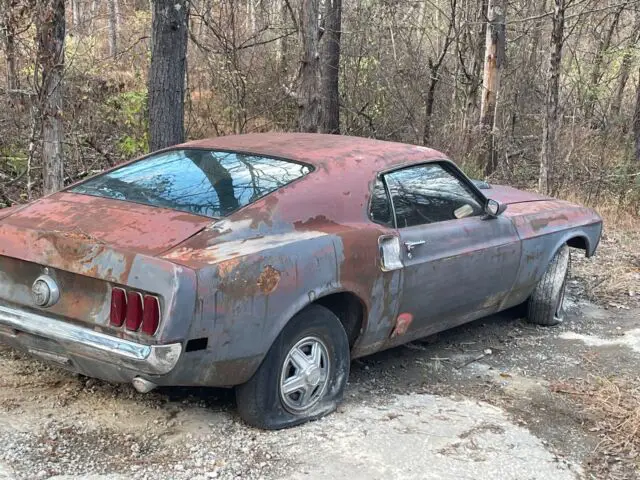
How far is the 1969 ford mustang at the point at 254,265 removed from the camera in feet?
10.5

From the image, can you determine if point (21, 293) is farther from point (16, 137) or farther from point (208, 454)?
point (16, 137)

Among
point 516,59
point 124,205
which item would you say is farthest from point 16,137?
point 516,59

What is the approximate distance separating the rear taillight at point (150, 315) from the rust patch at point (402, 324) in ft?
5.48

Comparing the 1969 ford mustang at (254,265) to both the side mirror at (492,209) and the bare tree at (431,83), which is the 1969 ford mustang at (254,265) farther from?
the bare tree at (431,83)

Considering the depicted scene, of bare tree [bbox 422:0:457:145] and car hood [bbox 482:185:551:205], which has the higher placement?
bare tree [bbox 422:0:457:145]

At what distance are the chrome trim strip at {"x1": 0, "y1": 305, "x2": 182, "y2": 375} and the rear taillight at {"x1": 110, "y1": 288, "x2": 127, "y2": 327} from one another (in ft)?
0.26

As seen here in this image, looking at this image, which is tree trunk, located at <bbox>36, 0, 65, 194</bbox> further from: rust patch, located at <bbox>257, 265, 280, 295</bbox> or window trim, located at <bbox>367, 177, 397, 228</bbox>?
rust patch, located at <bbox>257, 265, 280, 295</bbox>

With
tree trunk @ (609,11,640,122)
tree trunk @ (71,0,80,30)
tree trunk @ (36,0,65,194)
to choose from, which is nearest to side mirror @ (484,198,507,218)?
tree trunk @ (36,0,65,194)

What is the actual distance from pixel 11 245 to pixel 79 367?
0.69 m

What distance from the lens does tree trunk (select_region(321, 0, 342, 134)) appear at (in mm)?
13398

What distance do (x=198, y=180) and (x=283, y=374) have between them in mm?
1206

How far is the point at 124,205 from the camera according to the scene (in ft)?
12.5

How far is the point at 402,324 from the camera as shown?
4.34m

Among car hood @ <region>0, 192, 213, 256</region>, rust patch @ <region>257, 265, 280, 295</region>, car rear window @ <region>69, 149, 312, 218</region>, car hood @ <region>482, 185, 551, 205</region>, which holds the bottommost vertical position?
rust patch @ <region>257, 265, 280, 295</region>
